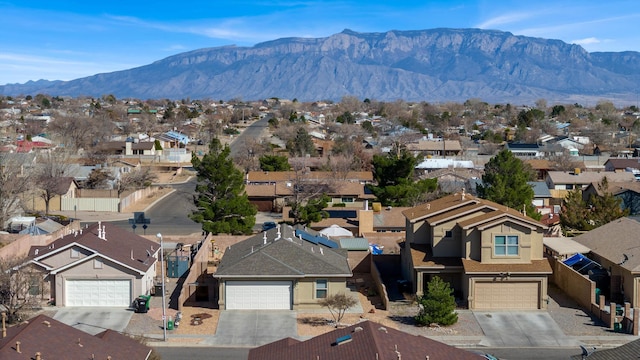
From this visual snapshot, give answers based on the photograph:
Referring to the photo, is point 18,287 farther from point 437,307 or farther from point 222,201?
point 437,307

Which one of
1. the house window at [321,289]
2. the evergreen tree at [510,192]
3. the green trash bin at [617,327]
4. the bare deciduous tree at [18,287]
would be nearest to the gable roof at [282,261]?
the house window at [321,289]

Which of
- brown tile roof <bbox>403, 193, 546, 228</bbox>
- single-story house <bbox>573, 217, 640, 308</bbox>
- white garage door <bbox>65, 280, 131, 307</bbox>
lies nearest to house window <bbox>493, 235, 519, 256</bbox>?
brown tile roof <bbox>403, 193, 546, 228</bbox>

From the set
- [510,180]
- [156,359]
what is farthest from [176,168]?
[156,359]

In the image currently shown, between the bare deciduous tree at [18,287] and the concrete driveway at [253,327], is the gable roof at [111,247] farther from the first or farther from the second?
the concrete driveway at [253,327]

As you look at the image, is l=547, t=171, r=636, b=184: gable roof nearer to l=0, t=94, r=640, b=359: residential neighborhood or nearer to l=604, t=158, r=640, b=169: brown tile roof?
l=0, t=94, r=640, b=359: residential neighborhood

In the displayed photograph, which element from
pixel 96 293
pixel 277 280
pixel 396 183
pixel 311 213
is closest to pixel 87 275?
pixel 96 293
